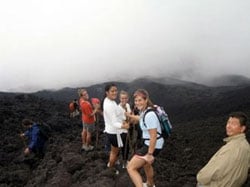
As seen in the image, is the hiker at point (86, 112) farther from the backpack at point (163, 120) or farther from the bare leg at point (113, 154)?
the backpack at point (163, 120)

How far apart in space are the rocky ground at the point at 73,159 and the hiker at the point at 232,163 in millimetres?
3566

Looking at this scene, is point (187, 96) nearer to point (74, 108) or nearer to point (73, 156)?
point (74, 108)

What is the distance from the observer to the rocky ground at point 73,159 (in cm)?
912

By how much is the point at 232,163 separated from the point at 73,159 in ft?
20.2

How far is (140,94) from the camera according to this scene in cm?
636

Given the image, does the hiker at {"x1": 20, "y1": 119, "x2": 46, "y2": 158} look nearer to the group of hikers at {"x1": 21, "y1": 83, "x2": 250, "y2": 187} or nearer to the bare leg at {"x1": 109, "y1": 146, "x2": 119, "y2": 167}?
the group of hikers at {"x1": 21, "y1": 83, "x2": 250, "y2": 187}

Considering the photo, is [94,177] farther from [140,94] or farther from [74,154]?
[140,94]

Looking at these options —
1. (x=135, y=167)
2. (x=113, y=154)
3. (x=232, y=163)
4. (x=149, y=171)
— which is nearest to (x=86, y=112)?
(x=113, y=154)

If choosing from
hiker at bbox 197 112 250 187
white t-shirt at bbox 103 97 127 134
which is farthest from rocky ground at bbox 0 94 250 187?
hiker at bbox 197 112 250 187

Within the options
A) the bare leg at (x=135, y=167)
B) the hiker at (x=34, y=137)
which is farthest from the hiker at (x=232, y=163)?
the hiker at (x=34, y=137)

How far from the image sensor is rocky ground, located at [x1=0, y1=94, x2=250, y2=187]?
9117mm

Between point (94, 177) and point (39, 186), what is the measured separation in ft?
4.75

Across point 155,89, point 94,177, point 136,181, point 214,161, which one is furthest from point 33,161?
point 155,89

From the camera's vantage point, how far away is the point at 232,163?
15.8 feet
